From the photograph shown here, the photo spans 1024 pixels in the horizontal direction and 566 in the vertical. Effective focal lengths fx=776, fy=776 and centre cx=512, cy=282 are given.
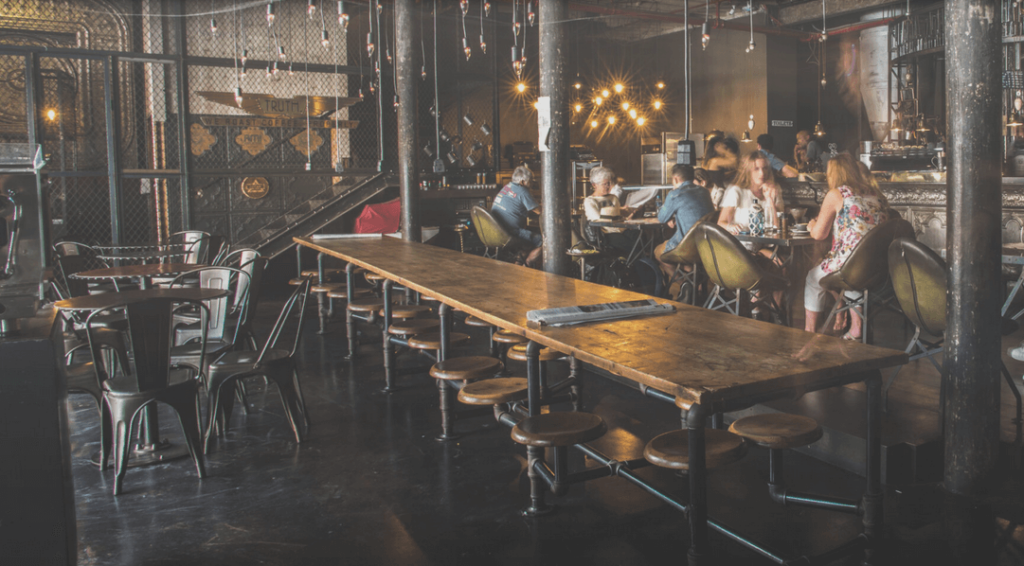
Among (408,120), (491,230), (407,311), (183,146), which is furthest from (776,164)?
(183,146)

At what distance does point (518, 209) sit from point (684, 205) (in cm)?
180

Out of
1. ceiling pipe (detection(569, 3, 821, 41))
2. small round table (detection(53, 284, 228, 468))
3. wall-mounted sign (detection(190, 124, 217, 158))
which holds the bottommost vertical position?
small round table (detection(53, 284, 228, 468))

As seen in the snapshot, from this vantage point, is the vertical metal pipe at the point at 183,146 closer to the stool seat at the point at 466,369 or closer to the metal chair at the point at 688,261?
the metal chair at the point at 688,261

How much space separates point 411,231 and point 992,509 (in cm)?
611

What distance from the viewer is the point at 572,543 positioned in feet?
8.94

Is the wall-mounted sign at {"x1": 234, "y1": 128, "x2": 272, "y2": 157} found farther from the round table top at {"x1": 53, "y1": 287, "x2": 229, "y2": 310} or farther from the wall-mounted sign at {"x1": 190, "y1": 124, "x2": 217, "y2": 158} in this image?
the round table top at {"x1": 53, "y1": 287, "x2": 229, "y2": 310}

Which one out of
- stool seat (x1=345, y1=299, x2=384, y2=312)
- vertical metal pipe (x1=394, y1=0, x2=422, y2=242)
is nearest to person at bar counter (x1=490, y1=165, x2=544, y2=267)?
vertical metal pipe (x1=394, y1=0, x2=422, y2=242)

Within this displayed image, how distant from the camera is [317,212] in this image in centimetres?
958

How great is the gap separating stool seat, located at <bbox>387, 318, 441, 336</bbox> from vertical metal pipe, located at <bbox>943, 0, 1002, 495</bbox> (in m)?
2.49

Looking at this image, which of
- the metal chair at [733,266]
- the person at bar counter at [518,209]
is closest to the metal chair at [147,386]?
the metal chair at [733,266]

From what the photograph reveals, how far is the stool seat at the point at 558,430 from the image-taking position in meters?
2.57

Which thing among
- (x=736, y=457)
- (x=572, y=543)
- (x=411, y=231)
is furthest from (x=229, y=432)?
(x=411, y=231)

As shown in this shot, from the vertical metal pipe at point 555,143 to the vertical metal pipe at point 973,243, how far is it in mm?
2673

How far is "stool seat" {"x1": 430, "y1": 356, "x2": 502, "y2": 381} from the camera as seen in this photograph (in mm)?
3438
